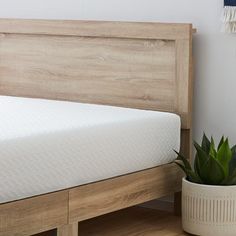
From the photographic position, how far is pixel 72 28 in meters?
3.39

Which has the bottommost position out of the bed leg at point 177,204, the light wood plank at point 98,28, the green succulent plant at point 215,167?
the bed leg at point 177,204

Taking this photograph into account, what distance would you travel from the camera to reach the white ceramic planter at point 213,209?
2.81 metres

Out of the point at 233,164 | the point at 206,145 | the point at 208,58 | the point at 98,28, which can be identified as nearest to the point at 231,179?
the point at 233,164

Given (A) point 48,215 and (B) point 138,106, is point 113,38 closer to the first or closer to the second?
(B) point 138,106

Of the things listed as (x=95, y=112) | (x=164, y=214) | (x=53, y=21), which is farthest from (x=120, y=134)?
(x=53, y=21)

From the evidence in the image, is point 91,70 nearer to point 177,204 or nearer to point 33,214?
point 177,204

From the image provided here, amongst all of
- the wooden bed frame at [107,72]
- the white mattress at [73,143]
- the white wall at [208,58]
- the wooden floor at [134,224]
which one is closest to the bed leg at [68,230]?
the wooden bed frame at [107,72]

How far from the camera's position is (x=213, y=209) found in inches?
111

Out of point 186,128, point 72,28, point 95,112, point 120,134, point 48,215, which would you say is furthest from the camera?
point 72,28

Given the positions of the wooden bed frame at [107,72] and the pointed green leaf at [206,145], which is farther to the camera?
the pointed green leaf at [206,145]

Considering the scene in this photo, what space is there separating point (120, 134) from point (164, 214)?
0.67m

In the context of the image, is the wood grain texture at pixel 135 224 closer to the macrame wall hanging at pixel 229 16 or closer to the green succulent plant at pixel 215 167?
the green succulent plant at pixel 215 167

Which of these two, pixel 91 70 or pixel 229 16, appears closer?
pixel 229 16

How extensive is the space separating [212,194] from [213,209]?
59 millimetres
